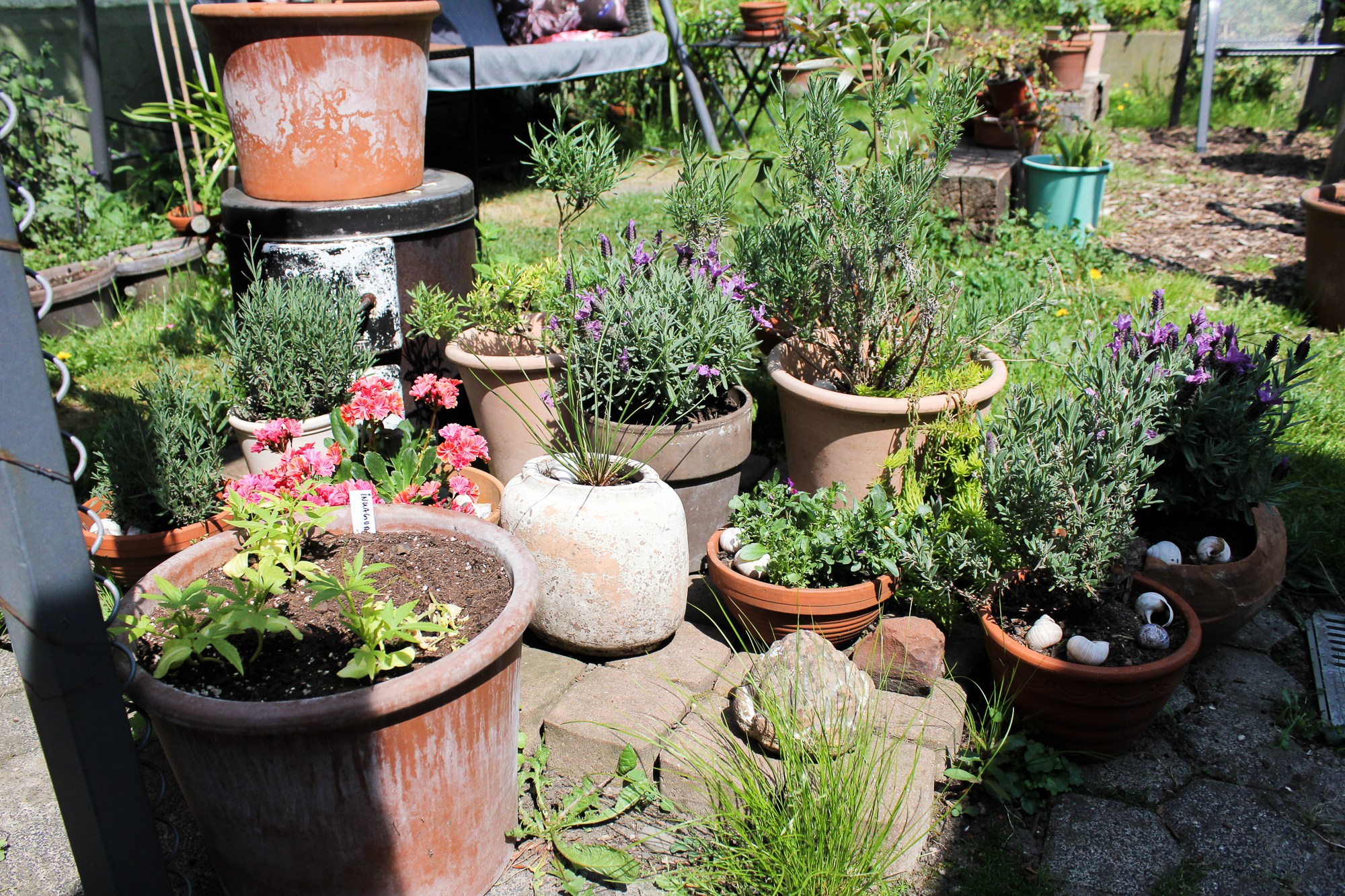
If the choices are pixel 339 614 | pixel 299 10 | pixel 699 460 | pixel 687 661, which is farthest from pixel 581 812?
pixel 299 10

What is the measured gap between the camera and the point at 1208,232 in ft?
19.5

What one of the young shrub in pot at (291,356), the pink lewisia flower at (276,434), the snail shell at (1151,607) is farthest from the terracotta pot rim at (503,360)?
the snail shell at (1151,607)

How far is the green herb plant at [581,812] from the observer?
81.7 inches

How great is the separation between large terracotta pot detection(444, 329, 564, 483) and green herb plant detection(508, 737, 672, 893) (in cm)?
112

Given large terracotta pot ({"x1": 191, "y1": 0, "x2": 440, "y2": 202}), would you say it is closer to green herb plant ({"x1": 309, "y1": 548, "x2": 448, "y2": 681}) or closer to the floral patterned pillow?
green herb plant ({"x1": 309, "y1": 548, "x2": 448, "y2": 681})

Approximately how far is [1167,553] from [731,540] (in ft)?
4.02

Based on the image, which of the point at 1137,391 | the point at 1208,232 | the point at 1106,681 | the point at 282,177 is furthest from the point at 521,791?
the point at 1208,232

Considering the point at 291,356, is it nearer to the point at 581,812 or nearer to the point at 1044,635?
the point at 581,812

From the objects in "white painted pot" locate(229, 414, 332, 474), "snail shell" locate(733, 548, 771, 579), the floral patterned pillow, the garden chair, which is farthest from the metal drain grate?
the floral patterned pillow

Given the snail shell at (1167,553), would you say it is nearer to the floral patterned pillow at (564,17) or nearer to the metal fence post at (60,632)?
the metal fence post at (60,632)

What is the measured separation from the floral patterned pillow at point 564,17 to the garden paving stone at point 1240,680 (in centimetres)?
645

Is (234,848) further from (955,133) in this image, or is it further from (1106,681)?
(955,133)

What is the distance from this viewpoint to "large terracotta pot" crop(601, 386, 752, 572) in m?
2.78

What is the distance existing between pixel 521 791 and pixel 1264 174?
737 cm
